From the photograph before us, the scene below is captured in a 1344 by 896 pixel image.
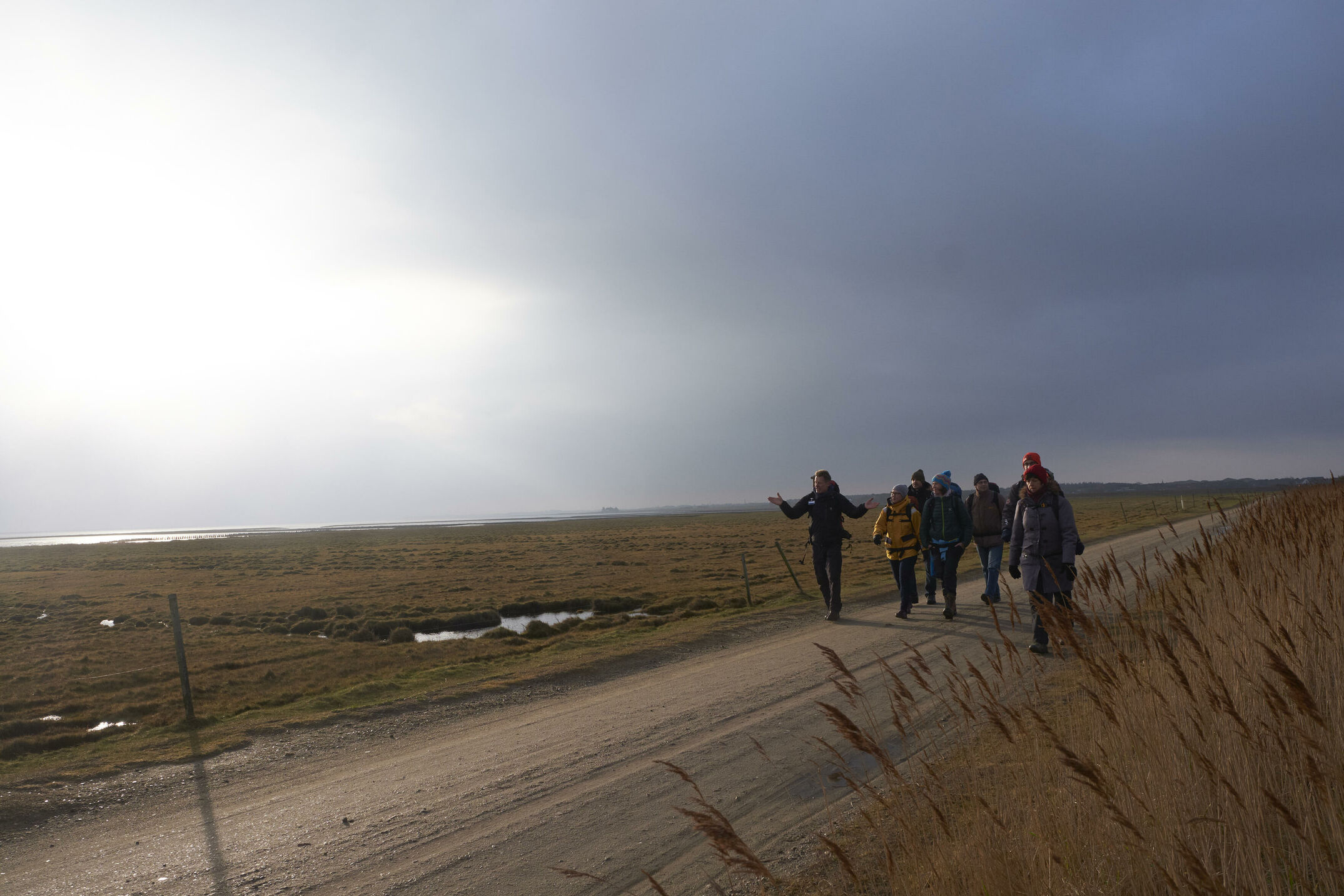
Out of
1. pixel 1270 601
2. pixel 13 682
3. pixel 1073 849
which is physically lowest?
pixel 13 682

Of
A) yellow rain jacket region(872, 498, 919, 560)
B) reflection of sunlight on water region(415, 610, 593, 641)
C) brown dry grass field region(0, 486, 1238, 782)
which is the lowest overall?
reflection of sunlight on water region(415, 610, 593, 641)

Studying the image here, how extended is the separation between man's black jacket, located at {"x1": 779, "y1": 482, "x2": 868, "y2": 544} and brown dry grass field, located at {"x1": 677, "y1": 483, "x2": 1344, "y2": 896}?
23.0 feet

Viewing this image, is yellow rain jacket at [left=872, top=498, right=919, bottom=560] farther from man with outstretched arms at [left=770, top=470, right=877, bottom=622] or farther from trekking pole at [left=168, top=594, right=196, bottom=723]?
trekking pole at [left=168, top=594, right=196, bottom=723]

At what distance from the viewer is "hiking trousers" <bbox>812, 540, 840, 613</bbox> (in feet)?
40.7

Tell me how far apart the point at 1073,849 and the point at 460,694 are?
8202 mm

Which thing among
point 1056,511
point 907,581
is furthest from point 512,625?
point 1056,511

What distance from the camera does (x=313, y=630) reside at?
2238 centimetres

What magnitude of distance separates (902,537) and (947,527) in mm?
819

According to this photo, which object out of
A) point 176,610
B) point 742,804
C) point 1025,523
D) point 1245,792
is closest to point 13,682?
point 176,610

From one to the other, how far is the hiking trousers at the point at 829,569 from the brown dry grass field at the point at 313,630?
6.31 ft

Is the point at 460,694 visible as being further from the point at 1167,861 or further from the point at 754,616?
the point at 1167,861

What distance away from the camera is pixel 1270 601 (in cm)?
486

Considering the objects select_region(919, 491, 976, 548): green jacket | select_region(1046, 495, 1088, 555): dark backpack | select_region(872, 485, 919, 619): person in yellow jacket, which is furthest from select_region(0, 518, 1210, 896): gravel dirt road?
select_region(872, 485, 919, 619): person in yellow jacket

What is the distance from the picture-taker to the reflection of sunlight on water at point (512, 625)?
1973 centimetres
